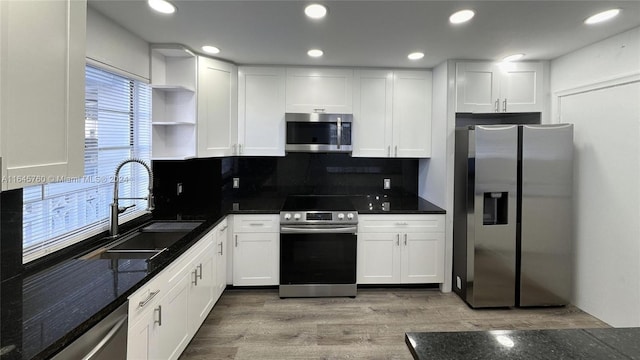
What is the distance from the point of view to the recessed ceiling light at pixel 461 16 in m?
2.14

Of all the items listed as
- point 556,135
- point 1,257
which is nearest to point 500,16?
point 556,135

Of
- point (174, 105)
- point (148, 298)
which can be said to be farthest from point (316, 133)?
point (148, 298)

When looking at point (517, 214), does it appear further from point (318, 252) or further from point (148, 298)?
point (148, 298)

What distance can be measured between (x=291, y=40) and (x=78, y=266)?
2158 millimetres

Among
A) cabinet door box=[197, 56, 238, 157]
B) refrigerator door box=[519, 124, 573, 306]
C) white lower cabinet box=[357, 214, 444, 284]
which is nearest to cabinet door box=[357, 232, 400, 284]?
white lower cabinet box=[357, 214, 444, 284]

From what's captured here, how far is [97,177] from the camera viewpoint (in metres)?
2.22

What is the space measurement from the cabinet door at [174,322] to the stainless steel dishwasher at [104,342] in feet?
1.20

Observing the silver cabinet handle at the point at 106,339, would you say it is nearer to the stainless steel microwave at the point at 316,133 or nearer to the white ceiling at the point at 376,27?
the white ceiling at the point at 376,27

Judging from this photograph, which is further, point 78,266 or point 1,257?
point 78,266

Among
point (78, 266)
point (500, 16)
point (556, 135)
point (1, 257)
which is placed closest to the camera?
point (1, 257)

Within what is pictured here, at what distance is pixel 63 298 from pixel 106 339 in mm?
258

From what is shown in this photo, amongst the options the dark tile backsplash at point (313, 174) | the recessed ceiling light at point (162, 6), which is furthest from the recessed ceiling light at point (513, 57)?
the recessed ceiling light at point (162, 6)

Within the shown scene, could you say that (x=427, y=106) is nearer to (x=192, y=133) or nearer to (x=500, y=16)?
(x=500, y=16)

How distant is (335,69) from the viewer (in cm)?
354
